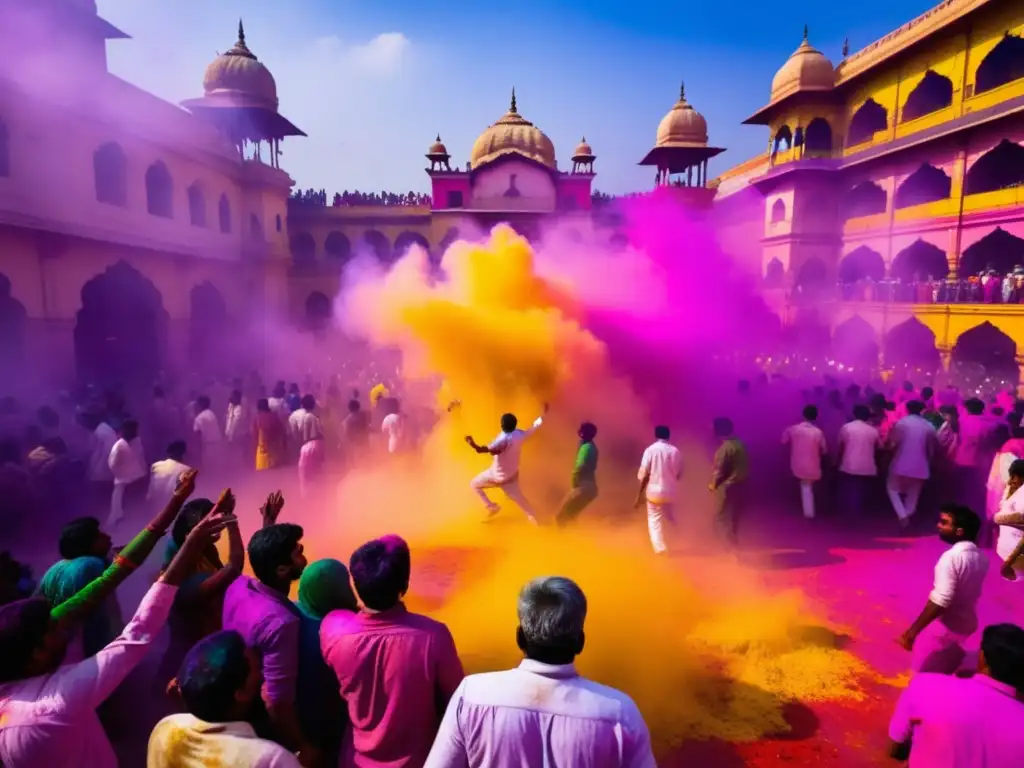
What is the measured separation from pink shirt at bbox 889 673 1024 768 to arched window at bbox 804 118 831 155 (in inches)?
1004

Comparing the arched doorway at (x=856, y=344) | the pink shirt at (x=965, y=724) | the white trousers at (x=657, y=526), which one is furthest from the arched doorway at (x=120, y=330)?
the arched doorway at (x=856, y=344)

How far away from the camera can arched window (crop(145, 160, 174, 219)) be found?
1730 cm

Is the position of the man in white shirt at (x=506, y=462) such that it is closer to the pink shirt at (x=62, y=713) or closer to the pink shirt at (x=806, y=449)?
the pink shirt at (x=806, y=449)

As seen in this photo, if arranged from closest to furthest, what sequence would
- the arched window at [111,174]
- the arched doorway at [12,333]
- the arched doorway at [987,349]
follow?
the arched doorway at [12,333]
the arched window at [111,174]
the arched doorway at [987,349]

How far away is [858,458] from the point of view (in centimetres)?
820

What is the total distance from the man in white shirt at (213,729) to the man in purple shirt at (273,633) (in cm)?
51

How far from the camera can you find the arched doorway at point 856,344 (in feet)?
68.0

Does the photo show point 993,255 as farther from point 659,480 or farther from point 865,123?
point 659,480

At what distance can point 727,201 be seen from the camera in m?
28.9

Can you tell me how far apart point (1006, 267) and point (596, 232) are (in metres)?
14.6

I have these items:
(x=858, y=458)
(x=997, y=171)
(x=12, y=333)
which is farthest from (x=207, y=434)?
(x=997, y=171)

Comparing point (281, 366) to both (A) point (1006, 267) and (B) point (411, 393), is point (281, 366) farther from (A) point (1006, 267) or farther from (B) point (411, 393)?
(A) point (1006, 267)

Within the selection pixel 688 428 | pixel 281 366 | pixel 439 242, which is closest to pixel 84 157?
pixel 281 366

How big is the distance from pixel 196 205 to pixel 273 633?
19583 mm
